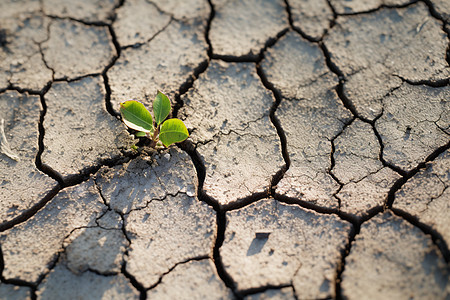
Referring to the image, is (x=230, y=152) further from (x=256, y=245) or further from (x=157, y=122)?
(x=256, y=245)

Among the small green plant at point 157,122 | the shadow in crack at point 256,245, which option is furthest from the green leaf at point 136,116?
the shadow in crack at point 256,245

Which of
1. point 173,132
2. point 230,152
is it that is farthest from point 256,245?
point 173,132

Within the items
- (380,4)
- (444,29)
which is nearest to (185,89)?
(380,4)

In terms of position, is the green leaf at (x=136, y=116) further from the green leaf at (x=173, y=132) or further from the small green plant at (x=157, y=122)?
the green leaf at (x=173, y=132)

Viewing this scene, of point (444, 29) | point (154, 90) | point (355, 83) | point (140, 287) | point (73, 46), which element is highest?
point (444, 29)

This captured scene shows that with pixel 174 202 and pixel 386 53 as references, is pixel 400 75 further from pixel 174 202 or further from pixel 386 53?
pixel 174 202

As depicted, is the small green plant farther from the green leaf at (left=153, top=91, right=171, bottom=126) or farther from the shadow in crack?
the shadow in crack
